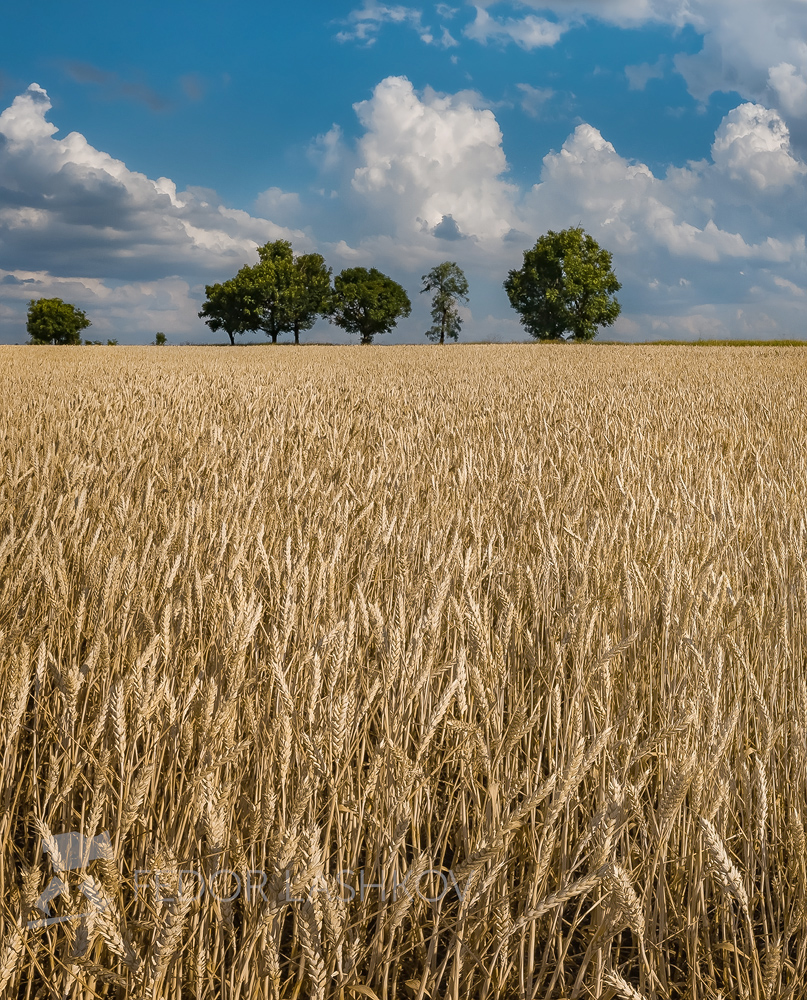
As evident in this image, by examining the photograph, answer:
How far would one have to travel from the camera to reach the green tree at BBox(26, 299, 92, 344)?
73.3m

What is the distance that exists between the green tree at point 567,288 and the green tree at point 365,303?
11.2 metres

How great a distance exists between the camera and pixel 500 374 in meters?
12.3

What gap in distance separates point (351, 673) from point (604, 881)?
713 mm

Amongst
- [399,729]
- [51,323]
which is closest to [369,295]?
Result: [51,323]

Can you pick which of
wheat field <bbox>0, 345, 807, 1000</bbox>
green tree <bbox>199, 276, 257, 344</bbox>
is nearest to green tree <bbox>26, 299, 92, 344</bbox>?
green tree <bbox>199, 276, 257, 344</bbox>

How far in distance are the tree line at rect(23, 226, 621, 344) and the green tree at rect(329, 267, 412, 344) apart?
3.2 inches

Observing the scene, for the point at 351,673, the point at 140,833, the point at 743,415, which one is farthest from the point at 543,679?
the point at 743,415

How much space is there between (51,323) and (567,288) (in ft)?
171

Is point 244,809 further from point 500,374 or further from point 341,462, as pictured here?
point 500,374

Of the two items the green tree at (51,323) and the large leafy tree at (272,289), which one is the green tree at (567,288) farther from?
the green tree at (51,323)

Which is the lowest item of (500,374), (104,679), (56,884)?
(56,884)

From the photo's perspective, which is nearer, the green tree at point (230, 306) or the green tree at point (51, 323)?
the green tree at point (230, 306)

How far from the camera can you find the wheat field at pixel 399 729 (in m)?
1.03

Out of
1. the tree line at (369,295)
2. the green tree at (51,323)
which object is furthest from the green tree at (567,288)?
the green tree at (51,323)
